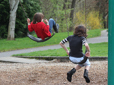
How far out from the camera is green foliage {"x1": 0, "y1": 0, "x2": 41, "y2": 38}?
19539 millimetres

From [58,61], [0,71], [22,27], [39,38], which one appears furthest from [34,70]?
[22,27]

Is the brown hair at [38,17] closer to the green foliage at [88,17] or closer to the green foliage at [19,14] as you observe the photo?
the green foliage at [88,17]

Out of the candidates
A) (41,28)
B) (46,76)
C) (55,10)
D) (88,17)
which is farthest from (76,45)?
(88,17)

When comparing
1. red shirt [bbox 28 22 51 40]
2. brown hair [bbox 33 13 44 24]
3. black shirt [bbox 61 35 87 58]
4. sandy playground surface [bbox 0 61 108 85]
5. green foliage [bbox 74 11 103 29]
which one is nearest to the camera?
black shirt [bbox 61 35 87 58]

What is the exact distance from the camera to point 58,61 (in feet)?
33.3

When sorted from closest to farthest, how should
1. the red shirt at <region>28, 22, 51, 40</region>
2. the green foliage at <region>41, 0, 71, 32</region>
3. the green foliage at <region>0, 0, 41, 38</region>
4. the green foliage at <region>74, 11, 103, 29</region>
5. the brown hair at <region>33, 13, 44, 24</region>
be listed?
the brown hair at <region>33, 13, 44, 24</region> < the red shirt at <region>28, 22, 51, 40</region> < the green foliage at <region>41, 0, 71, 32</region> < the green foliage at <region>74, 11, 103, 29</region> < the green foliage at <region>0, 0, 41, 38</region>

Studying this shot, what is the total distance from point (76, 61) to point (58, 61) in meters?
5.55

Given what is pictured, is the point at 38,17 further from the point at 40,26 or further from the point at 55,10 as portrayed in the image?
the point at 55,10

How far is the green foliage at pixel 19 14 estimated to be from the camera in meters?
19.5

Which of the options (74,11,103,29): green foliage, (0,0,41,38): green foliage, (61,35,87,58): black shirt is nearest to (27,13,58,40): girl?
(61,35,87,58): black shirt

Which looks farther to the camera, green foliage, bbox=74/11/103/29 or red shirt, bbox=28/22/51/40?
green foliage, bbox=74/11/103/29

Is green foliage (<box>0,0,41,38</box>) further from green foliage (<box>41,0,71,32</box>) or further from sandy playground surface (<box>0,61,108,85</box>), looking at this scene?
sandy playground surface (<box>0,61,108,85</box>)

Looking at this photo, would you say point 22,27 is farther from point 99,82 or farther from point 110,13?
point 110,13

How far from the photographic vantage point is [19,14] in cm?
2053
